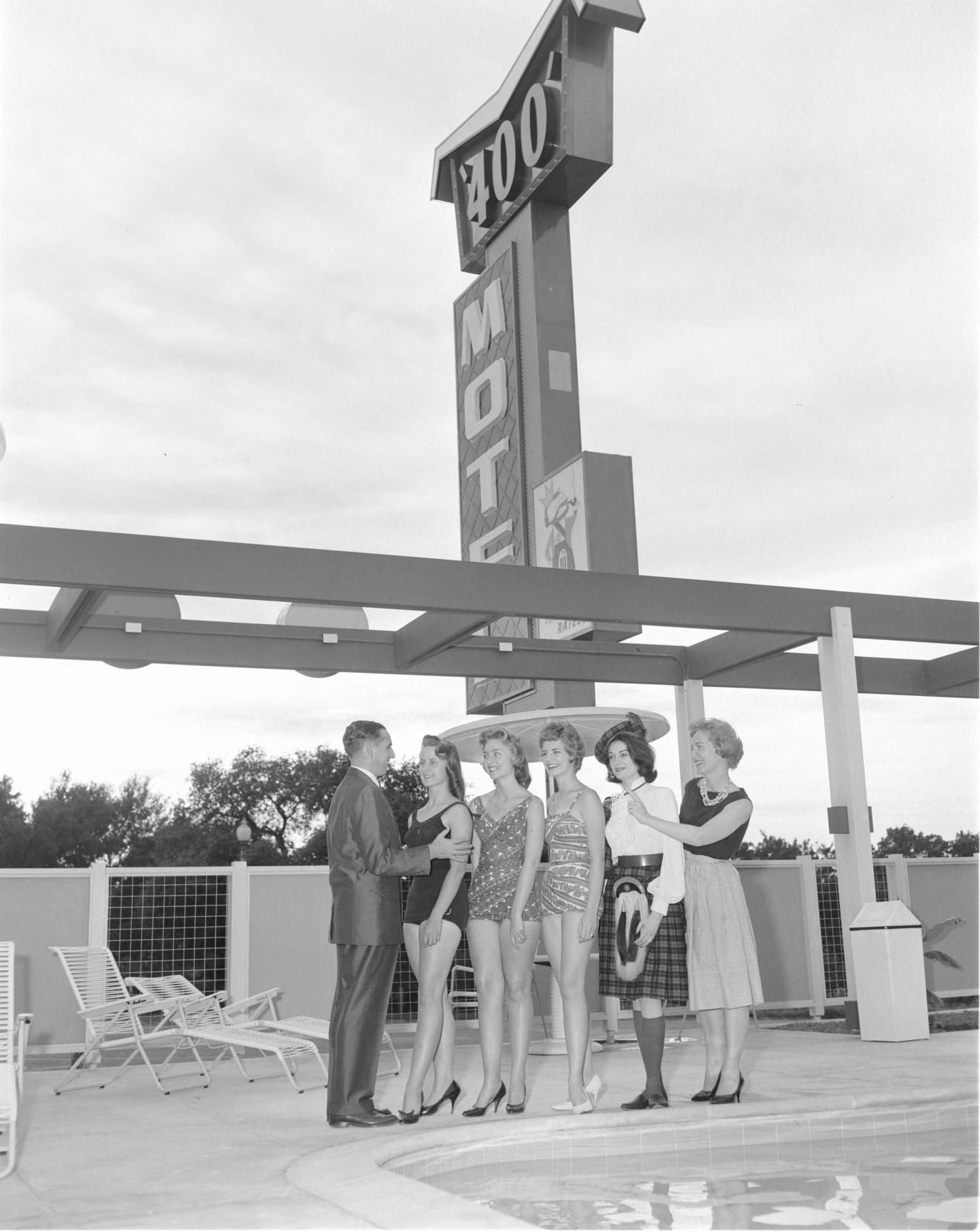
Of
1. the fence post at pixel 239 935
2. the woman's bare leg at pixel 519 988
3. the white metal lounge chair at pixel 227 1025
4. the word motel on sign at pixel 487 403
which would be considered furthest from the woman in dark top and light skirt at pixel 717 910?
the word motel on sign at pixel 487 403

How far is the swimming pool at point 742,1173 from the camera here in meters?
3.75

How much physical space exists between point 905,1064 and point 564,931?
262 cm

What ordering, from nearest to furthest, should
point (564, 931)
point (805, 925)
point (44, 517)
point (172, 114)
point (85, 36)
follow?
point (564, 931) → point (805, 925) → point (85, 36) → point (172, 114) → point (44, 517)

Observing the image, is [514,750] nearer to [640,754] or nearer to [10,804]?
[640,754]

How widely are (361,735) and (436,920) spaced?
85 centimetres

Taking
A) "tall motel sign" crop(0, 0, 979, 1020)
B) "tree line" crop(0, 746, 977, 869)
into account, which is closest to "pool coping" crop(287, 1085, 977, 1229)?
"tall motel sign" crop(0, 0, 979, 1020)

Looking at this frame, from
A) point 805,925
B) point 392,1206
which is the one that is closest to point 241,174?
point 805,925

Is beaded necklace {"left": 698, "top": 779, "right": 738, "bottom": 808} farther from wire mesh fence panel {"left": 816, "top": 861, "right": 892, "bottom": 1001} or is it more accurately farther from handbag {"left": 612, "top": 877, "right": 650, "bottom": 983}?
wire mesh fence panel {"left": 816, "top": 861, "right": 892, "bottom": 1001}

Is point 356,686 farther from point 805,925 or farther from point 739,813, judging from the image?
point 739,813

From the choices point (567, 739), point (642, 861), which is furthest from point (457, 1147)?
point (567, 739)

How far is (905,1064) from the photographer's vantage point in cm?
662

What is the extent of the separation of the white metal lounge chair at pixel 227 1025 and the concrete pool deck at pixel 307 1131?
0.67ft

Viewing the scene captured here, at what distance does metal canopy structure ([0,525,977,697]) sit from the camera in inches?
286

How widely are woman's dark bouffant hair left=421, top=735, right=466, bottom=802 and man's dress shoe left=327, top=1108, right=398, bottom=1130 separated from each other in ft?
4.36
